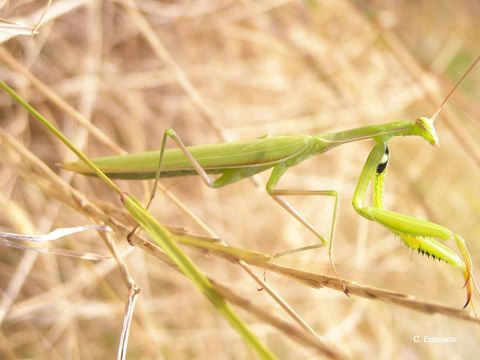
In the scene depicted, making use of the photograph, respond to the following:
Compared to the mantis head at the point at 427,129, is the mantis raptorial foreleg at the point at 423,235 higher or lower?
lower

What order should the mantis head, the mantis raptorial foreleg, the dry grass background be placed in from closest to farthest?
the mantis raptorial foreleg < the mantis head < the dry grass background

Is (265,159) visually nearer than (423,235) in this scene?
No

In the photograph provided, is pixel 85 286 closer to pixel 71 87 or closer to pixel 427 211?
pixel 71 87

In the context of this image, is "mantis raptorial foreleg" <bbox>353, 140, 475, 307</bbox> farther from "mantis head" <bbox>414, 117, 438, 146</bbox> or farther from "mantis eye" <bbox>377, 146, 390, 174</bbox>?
"mantis head" <bbox>414, 117, 438, 146</bbox>

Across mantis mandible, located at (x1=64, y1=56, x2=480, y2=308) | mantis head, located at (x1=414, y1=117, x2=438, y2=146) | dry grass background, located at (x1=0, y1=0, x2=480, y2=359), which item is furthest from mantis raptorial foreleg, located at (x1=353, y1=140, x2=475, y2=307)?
dry grass background, located at (x1=0, y1=0, x2=480, y2=359)

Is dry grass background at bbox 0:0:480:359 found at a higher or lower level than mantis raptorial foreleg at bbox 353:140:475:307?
higher

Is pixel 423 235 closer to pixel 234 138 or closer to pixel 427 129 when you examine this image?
pixel 427 129

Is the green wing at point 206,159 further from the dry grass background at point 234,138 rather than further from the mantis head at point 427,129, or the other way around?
the dry grass background at point 234,138

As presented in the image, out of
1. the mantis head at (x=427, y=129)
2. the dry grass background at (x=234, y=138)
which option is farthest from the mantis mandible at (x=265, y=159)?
the dry grass background at (x=234, y=138)

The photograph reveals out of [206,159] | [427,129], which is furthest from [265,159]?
[427,129]
